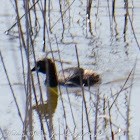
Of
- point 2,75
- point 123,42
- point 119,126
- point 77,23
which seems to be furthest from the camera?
point 77,23

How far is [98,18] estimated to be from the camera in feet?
23.3

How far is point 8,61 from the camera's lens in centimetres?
580

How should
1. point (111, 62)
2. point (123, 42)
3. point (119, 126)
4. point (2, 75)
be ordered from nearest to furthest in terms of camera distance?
1. point (119, 126)
2. point (2, 75)
3. point (111, 62)
4. point (123, 42)

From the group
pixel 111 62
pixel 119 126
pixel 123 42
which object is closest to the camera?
pixel 119 126

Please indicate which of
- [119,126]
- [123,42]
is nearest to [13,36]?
[123,42]

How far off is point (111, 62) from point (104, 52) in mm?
274

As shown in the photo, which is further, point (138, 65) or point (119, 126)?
point (138, 65)

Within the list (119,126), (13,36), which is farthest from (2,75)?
(119,126)

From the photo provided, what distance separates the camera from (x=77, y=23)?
703 cm

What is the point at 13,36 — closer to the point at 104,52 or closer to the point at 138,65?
the point at 104,52

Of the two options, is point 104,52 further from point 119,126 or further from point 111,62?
point 119,126

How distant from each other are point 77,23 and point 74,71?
1.62 metres

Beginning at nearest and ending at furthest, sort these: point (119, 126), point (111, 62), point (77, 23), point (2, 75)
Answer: point (119, 126), point (2, 75), point (111, 62), point (77, 23)

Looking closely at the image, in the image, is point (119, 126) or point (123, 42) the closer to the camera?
point (119, 126)
